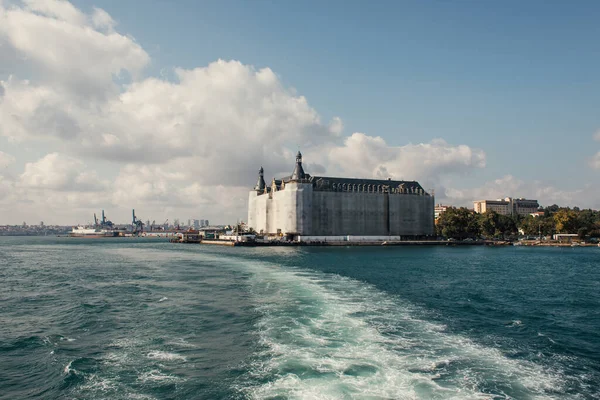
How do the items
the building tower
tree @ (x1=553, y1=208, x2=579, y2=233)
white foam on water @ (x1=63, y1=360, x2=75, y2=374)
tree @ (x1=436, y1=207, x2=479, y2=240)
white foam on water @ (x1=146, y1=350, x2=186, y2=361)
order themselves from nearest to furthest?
white foam on water @ (x1=63, y1=360, x2=75, y2=374), white foam on water @ (x1=146, y1=350, x2=186, y2=361), the building tower, tree @ (x1=436, y1=207, x2=479, y2=240), tree @ (x1=553, y1=208, x2=579, y2=233)

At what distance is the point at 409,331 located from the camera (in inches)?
1062

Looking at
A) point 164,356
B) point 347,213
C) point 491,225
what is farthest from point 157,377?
point 491,225

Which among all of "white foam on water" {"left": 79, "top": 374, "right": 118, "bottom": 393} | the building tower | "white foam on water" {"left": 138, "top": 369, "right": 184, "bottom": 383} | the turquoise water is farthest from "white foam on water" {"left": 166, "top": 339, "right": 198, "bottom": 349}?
the building tower

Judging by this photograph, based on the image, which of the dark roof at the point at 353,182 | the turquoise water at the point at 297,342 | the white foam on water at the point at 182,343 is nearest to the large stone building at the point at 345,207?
the dark roof at the point at 353,182

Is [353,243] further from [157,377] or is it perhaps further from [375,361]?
[157,377]

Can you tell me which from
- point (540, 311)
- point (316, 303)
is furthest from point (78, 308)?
point (540, 311)

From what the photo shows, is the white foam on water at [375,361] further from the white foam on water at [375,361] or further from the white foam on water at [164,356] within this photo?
the white foam on water at [164,356]

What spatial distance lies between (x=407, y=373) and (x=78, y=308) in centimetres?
2740

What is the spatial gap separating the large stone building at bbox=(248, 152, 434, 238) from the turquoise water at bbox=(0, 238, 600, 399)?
117 meters

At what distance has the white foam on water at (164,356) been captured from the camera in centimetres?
2152

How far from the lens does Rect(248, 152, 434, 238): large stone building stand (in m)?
165

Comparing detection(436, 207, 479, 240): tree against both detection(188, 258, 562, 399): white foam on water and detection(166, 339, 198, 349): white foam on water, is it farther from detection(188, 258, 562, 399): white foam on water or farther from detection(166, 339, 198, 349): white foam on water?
detection(166, 339, 198, 349): white foam on water

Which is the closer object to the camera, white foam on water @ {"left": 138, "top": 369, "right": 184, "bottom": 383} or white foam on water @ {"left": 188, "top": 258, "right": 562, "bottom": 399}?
white foam on water @ {"left": 188, "top": 258, "right": 562, "bottom": 399}

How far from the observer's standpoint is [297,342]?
78.8ft
